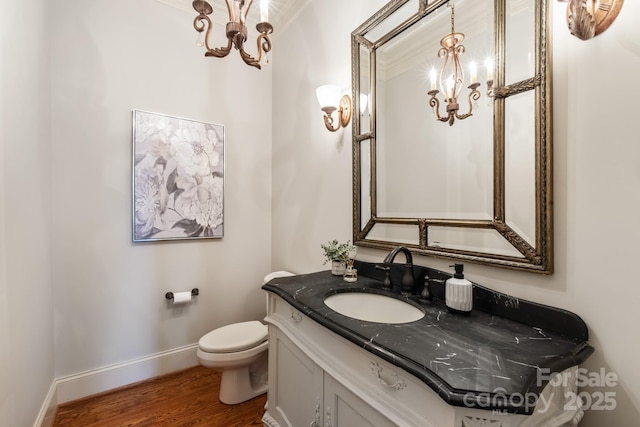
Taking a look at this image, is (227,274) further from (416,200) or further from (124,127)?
(416,200)

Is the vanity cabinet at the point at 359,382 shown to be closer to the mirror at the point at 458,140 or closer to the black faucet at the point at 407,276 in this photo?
the black faucet at the point at 407,276

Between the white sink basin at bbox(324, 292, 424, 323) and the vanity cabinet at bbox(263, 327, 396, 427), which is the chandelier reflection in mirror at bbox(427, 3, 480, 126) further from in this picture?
the vanity cabinet at bbox(263, 327, 396, 427)

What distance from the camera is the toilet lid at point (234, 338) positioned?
1720mm

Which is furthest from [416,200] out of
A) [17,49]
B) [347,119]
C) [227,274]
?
[17,49]

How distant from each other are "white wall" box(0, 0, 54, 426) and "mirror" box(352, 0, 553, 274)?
1555 millimetres

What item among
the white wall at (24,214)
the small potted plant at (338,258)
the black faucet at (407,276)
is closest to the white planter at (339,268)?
the small potted plant at (338,258)

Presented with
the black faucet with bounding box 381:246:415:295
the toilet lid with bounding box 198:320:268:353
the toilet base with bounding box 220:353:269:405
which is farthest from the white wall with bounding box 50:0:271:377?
the black faucet with bounding box 381:246:415:295

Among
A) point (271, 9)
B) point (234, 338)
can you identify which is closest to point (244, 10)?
point (271, 9)

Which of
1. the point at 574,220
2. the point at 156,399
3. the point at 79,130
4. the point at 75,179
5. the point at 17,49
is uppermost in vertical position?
the point at 17,49

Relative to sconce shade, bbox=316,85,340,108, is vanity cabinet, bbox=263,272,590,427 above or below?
below

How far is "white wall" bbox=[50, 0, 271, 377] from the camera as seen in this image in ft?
5.88

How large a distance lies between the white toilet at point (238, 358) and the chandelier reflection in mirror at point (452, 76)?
68.2 inches

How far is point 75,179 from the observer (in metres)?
1.81

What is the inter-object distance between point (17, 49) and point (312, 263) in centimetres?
188
